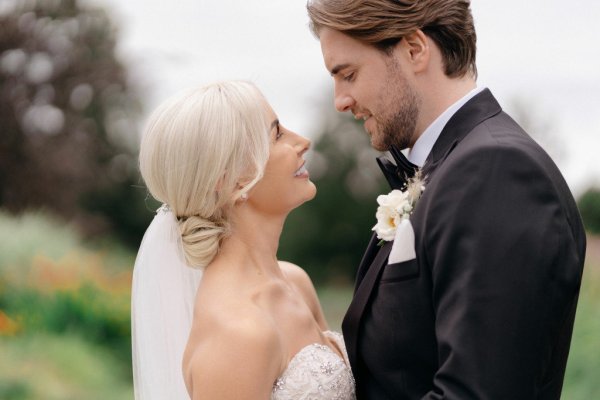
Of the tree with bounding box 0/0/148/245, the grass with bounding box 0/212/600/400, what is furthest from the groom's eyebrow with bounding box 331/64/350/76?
the tree with bounding box 0/0/148/245

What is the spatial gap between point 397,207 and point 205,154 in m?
0.79

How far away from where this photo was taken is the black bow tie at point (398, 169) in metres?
3.46

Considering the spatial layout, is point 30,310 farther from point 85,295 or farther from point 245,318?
point 245,318

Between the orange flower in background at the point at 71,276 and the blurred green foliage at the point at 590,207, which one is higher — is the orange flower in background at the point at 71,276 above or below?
above

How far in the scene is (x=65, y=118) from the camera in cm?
2162

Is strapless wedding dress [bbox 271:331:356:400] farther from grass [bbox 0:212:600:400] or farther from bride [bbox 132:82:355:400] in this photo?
grass [bbox 0:212:600:400]

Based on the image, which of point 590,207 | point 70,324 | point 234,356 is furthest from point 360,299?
point 590,207

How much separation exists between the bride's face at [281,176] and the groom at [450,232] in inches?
10.8

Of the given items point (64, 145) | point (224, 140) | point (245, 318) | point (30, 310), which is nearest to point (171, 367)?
point (245, 318)

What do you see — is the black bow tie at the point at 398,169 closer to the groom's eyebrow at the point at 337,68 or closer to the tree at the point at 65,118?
the groom's eyebrow at the point at 337,68

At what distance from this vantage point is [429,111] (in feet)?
11.0

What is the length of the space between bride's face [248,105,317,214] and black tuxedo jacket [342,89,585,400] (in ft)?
2.79

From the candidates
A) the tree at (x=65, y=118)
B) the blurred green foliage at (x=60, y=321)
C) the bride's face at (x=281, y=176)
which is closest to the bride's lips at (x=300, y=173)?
the bride's face at (x=281, y=176)

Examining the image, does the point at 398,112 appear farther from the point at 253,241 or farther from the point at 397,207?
the point at 253,241
